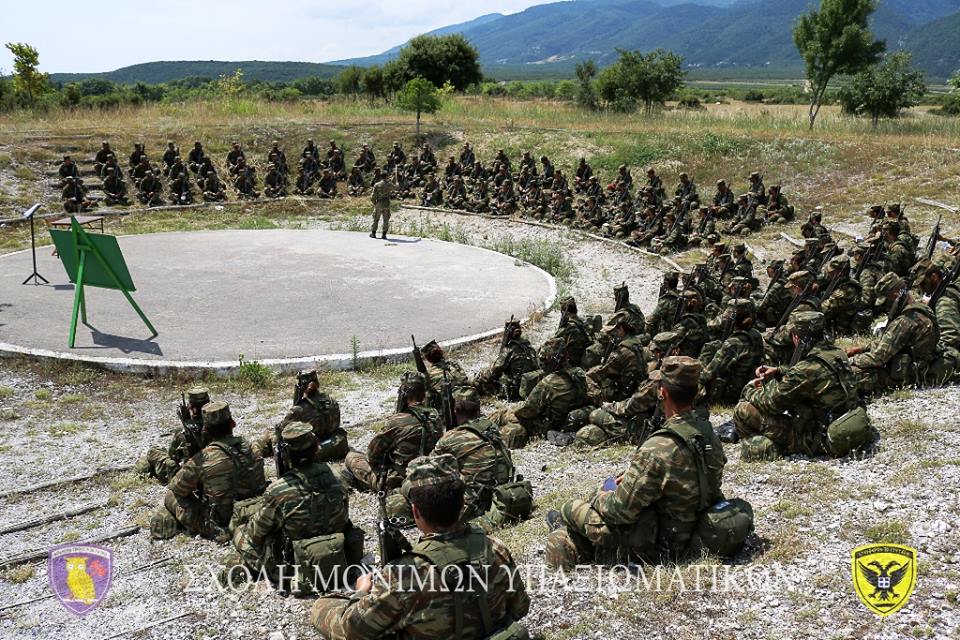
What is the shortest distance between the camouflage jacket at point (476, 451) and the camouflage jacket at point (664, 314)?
593 cm

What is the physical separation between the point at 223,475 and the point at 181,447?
1.72 metres

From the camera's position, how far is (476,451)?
6605 millimetres

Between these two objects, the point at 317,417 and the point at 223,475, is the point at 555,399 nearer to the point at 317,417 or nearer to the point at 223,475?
the point at 317,417

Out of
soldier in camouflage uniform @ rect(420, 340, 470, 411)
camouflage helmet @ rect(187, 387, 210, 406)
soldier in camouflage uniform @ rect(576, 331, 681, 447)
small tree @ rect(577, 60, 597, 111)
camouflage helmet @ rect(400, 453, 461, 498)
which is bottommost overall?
soldier in camouflage uniform @ rect(576, 331, 681, 447)

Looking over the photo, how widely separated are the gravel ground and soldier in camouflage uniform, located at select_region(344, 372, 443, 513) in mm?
401

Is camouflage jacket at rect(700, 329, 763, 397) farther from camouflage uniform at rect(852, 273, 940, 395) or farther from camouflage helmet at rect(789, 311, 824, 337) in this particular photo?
camouflage helmet at rect(789, 311, 824, 337)

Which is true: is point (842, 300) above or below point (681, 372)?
below

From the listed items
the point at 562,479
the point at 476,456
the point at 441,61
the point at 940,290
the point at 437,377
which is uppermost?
the point at 441,61

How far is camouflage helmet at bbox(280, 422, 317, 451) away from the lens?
5.43 meters

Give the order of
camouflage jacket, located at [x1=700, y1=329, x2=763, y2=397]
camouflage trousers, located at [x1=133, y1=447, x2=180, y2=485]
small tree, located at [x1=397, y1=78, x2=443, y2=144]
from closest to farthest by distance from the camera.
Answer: camouflage trousers, located at [x1=133, y1=447, x2=180, y2=485] < camouflage jacket, located at [x1=700, y1=329, x2=763, y2=397] < small tree, located at [x1=397, y1=78, x2=443, y2=144]

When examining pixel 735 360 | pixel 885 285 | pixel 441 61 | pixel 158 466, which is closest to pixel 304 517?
pixel 158 466

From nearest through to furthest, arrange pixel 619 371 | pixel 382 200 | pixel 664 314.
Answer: pixel 619 371
pixel 664 314
pixel 382 200

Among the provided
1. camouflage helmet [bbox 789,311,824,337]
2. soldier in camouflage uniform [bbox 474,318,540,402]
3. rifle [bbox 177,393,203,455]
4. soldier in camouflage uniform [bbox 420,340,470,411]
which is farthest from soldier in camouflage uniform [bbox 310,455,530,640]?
soldier in camouflage uniform [bbox 474,318,540,402]

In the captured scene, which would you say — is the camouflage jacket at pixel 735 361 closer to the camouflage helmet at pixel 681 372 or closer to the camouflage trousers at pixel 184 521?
the camouflage helmet at pixel 681 372
